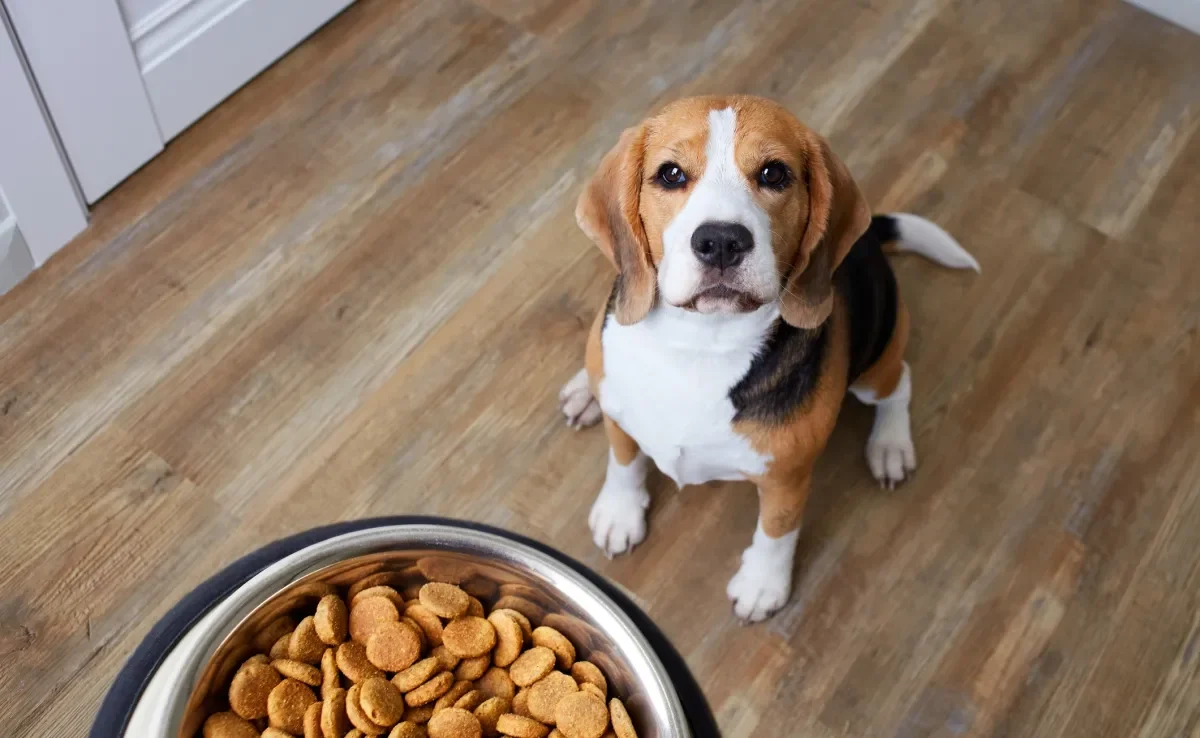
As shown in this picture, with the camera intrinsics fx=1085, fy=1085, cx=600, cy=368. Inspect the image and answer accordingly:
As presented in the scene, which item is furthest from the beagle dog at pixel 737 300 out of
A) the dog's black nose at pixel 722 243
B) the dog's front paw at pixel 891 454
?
the dog's front paw at pixel 891 454

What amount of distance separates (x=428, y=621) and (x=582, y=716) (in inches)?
11.6

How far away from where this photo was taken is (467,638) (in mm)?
1687

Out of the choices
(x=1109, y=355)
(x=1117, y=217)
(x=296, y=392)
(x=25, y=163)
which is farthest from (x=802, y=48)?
(x=25, y=163)

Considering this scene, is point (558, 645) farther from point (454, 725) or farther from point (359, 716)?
point (359, 716)

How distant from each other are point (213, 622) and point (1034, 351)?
182 cm

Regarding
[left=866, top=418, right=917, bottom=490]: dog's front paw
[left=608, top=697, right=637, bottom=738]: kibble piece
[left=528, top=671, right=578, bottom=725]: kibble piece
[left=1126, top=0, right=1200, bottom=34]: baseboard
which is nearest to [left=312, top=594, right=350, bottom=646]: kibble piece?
[left=528, top=671, right=578, bottom=725]: kibble piece

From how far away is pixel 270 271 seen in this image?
8.16ft

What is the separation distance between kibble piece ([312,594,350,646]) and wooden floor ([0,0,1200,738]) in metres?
0.53

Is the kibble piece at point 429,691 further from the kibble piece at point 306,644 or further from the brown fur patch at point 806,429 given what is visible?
the brown fur patch at point 806,429

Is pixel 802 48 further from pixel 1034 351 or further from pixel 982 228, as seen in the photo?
pixel 1034 351

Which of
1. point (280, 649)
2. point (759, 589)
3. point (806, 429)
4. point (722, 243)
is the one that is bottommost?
point (759, 589)

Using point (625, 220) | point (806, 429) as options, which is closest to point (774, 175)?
point (625, 220)

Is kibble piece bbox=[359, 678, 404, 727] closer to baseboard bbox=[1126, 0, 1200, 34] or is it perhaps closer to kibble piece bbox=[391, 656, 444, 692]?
kibble piece bbox=[391, 656, 444, 692]

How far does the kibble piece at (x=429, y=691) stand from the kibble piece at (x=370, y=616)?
110mm
